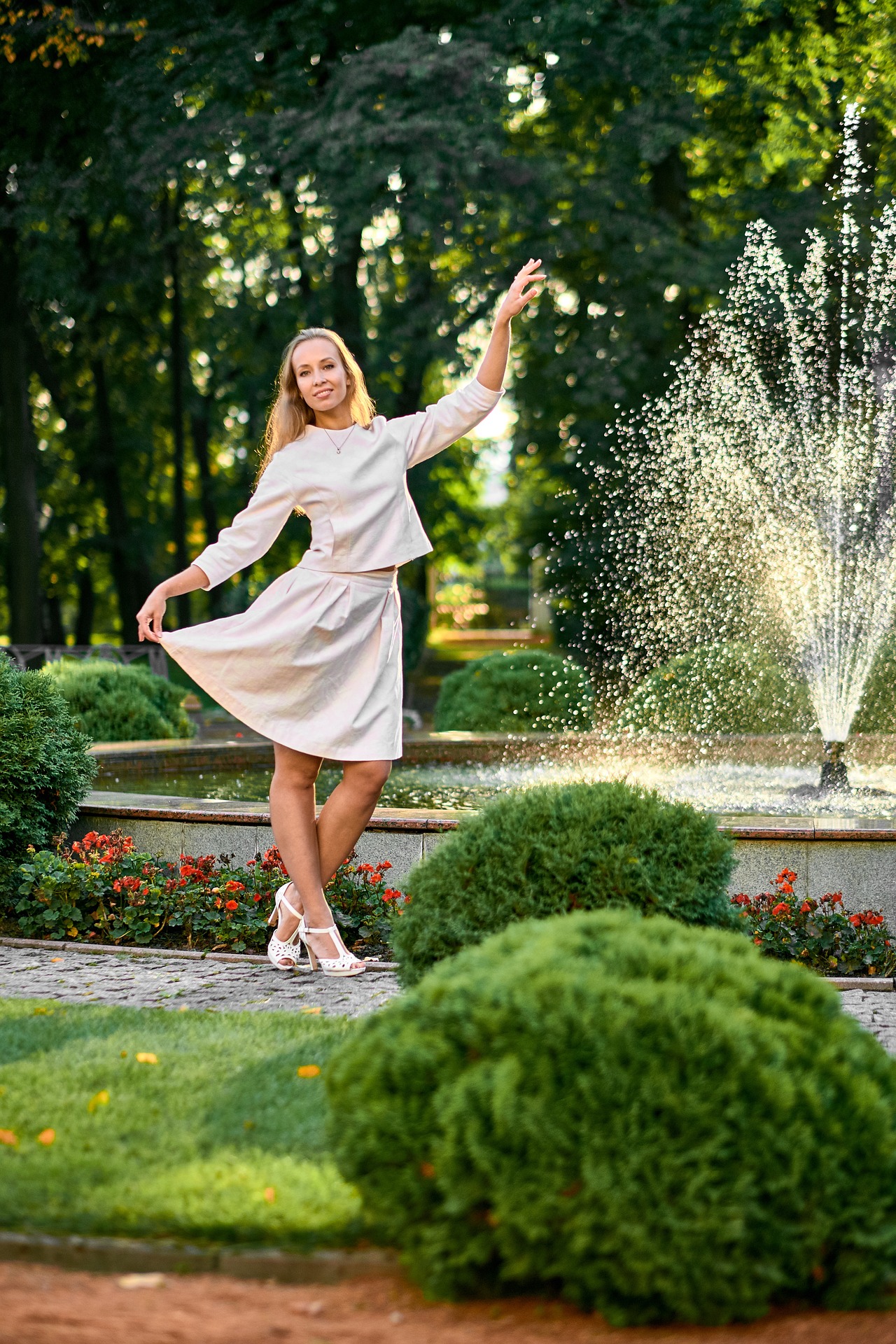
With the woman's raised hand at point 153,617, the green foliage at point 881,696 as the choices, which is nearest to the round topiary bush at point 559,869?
the woman's raised hand at point 153,617

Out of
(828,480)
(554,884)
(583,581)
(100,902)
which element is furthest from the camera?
(583,581)

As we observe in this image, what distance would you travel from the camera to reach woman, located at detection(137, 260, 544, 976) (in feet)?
17.2

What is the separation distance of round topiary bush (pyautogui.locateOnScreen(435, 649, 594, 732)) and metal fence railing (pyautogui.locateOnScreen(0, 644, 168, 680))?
5.91m

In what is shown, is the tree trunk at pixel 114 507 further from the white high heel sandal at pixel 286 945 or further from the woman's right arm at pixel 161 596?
the woman's right arm at pixel 161 596

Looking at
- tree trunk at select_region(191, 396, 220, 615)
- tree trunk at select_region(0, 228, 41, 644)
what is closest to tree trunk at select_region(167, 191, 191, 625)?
tree trunk at select_region(191, 396, 220, 615)

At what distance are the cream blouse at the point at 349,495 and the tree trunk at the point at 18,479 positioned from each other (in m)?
17.7

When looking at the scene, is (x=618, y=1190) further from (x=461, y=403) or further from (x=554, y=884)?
(x=461, y=403)

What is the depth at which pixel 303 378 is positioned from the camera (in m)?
5.32

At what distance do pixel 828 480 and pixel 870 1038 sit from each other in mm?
11377

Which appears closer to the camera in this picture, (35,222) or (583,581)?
(35,222)

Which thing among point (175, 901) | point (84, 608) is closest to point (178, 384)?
point (84, 608)

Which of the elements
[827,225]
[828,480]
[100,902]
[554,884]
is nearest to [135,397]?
[827,225]

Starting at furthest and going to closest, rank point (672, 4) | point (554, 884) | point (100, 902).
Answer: point (672, 4) < point (100, 902) < point (554, 884)

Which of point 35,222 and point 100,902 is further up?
point 35,222
